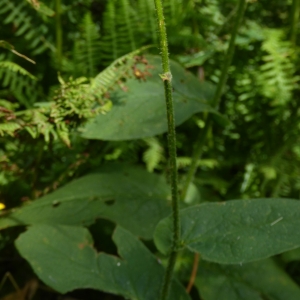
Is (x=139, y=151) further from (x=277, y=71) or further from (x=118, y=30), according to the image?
(x=277, y=71)

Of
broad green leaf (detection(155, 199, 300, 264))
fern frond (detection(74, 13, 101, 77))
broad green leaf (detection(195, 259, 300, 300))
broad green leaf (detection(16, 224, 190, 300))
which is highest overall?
fern frond (detection(74, 13, 101, 77))

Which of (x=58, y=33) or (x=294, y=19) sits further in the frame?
(x=294, y=19)

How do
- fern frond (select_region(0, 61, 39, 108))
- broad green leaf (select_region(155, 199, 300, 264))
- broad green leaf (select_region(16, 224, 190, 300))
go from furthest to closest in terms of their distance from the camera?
1. fern frond (select_region(0, 61, 39, 108))
2. broad green leaf (select_region(16, 224, 190, 300))
3. broad green leaf (select_region(155, 199, 300, 264))

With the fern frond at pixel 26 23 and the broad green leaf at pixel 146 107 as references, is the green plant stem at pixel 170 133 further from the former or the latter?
the fern frond at pixel 26 23

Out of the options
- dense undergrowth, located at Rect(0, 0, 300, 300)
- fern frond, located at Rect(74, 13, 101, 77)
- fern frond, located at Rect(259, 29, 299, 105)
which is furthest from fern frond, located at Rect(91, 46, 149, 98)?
fern frond, located at Rect(259, 29, 299, 105)

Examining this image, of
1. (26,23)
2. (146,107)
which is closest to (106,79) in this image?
(146,107)

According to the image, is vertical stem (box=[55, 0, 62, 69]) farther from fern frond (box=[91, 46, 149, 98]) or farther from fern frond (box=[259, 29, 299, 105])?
fern frond (box=[259, 29, 299, 105])
